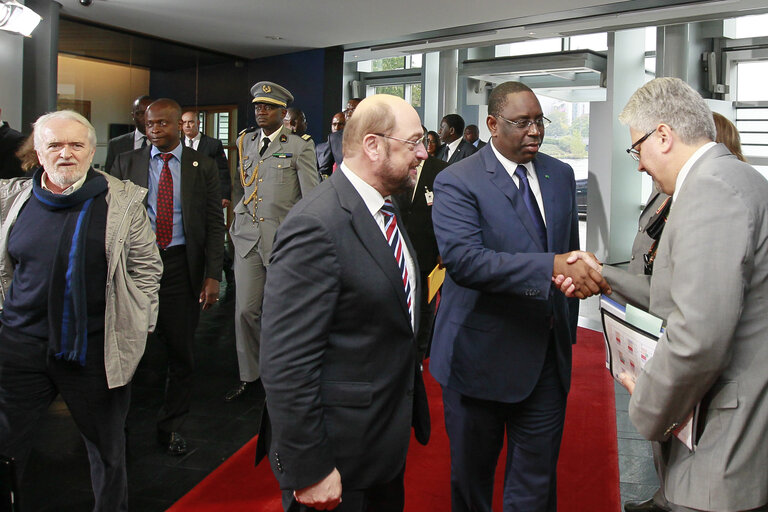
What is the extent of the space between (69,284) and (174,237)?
4.16 feet

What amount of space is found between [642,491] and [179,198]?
2879 mm

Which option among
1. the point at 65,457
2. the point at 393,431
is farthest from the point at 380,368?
the point at 65,457

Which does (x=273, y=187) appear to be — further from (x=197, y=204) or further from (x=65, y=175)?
(x=65, y=175)

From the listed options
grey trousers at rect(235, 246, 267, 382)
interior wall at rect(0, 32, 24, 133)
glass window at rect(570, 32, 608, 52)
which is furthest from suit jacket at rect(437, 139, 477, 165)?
interior wall at rect(0, 32, 24, 133)

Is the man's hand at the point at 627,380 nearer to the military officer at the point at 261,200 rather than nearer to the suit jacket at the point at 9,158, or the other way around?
the military officer at the point at 261,200

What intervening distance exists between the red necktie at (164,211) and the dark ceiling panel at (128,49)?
648 centimetres

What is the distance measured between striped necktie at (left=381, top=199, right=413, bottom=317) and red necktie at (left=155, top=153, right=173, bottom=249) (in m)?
2.11

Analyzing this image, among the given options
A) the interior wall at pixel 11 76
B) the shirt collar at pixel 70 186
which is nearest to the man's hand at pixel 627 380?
the shirt collar at pixel 70 186

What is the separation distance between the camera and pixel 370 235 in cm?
171

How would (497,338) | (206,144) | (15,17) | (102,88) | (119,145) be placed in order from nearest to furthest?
(497,338), (119,145), (15,17), (206,144), (102,88)

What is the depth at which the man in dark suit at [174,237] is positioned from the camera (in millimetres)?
3684

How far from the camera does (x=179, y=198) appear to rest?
12.2ft

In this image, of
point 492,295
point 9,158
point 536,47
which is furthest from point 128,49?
point 492,295

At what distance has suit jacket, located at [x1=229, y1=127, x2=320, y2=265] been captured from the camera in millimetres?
4438
